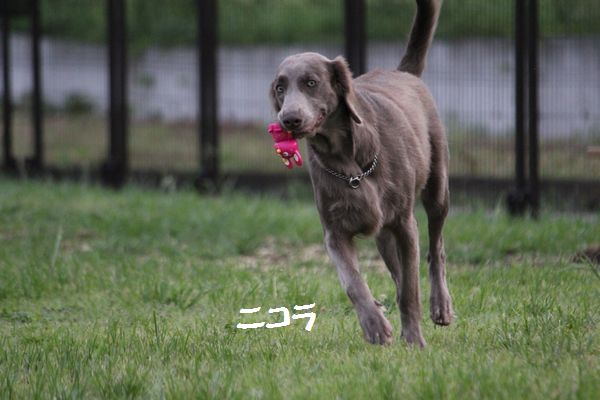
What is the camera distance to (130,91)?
13.2m

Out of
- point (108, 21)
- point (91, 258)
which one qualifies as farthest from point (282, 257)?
point (108, 21)

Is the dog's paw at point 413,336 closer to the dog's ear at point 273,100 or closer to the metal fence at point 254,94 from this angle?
the dog's ear at point 273,100

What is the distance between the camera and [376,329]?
4785 mm

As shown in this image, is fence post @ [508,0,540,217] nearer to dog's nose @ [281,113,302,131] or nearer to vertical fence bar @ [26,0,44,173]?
dog's nose @ [281,113,302,131]

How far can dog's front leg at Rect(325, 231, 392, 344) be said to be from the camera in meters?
4.79

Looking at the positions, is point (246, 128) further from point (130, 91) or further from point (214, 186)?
point (130, 91)

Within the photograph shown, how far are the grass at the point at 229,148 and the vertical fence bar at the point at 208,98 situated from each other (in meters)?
0.30

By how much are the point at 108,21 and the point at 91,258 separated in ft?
17.2

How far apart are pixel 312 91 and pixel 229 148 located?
7293 millimetres

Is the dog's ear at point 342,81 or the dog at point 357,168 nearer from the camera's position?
the dog at point 357,168

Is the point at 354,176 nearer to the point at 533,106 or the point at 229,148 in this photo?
the point at 533,106

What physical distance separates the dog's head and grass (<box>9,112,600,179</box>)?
5205 mm

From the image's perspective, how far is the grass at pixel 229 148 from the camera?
32.4 feet

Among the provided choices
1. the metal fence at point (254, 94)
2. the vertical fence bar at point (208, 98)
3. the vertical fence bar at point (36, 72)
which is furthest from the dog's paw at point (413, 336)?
the vertical fence bar at point (36, 72)
